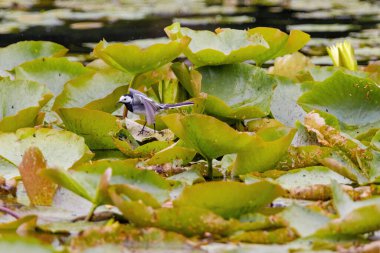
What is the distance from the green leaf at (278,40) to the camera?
2.51m

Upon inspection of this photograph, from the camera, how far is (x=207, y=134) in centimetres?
188

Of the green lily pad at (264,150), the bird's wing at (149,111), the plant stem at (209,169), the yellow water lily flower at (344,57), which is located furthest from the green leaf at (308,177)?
the yellow water lily flower at (344,57)

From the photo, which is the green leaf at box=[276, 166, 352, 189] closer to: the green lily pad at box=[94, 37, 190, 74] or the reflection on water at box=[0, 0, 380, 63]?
the green lily pad at box=[94, 37, 190, 74]

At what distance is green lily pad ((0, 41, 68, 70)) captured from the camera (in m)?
2.89

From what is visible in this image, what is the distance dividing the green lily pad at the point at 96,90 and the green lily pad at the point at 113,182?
2.02 ft

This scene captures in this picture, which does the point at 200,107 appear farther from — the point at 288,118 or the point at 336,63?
the point at 336,63

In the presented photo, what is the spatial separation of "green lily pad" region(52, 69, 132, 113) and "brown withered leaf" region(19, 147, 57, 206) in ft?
1.83

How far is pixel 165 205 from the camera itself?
5.53 feet

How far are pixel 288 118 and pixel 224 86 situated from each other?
22 centimetres

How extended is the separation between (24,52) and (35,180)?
3.96 ft

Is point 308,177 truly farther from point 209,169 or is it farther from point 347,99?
point 347,99

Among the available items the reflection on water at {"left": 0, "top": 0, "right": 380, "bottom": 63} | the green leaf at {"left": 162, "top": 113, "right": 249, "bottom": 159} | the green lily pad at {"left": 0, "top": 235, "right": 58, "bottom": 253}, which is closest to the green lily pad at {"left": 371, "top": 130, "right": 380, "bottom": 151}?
the green leaf at {"left": 162, "top": 113, "right": 249, "bottom": 159}

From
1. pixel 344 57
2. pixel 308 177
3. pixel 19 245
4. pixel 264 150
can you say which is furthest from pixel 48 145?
pixel 344 57

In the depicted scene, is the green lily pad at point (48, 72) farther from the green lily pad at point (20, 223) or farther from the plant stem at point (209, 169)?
the green lily pad at point (20, 223)
